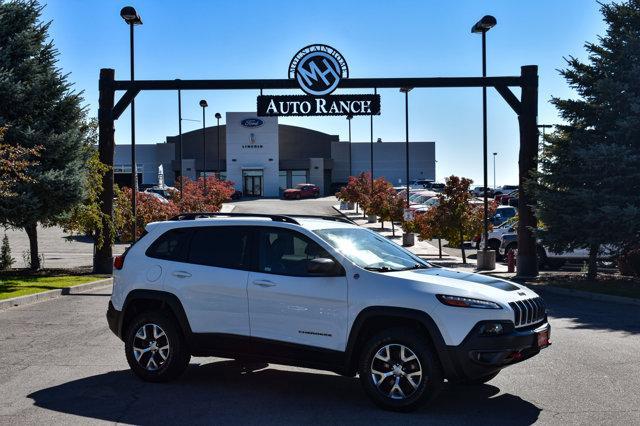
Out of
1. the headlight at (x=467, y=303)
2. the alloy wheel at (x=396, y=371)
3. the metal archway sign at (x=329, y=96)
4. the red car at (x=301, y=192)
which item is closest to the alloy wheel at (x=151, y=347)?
the alloy wheel at (x=396, y=371)

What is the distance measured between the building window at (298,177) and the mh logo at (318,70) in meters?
70.6

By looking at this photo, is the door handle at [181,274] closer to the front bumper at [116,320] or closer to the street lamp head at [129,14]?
the front bumper at [116,320]

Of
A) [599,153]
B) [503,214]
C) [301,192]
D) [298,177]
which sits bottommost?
[503,214]

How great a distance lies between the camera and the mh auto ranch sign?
73.7 ft

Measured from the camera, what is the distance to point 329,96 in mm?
22656

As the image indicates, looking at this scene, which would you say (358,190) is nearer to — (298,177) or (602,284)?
(298,177)

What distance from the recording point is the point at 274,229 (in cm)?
818

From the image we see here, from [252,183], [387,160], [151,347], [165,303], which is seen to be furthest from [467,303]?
[387,160]

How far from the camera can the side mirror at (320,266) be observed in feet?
24.3

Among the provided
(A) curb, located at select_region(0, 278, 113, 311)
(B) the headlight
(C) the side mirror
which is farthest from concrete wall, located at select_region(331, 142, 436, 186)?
(B) the headlight

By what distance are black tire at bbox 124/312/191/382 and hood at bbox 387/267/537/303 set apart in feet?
8.28

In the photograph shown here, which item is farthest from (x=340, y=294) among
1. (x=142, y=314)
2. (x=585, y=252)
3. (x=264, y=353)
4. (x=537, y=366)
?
(x=585, y=252)

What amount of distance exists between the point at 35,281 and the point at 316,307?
14476 mm

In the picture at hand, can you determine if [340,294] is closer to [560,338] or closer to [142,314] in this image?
[142,314]
